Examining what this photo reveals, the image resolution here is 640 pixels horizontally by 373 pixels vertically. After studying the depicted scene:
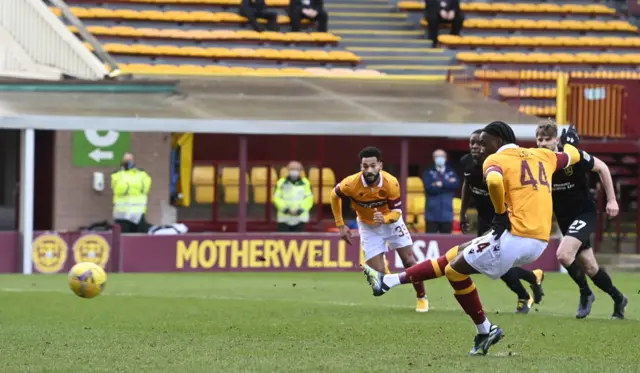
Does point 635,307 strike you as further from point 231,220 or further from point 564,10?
point 564,10

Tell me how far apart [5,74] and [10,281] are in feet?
21.4

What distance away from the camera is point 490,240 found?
32.5ft

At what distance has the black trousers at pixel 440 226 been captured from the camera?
2294 centimetres

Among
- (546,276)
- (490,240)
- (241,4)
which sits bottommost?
(546,276)

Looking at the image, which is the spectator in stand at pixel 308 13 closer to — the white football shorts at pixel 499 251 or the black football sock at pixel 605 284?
the black football sock at pixel 605 284

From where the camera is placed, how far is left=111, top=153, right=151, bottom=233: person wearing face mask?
22078 millimetres

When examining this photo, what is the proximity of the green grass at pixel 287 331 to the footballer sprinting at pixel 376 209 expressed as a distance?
58 centimetres

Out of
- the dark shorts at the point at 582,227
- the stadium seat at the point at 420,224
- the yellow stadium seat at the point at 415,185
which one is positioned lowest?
the stadium seat at the point at 420,224

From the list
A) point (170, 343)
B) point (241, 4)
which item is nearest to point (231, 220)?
point (241, 4)

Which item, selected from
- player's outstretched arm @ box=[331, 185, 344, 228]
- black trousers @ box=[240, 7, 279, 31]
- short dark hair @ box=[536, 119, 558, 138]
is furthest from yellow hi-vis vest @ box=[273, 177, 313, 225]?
short dark hair @ box=[536, 119, 558, 138]

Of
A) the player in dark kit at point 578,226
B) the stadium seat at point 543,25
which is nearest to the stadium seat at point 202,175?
the stadium seat at point 543,25

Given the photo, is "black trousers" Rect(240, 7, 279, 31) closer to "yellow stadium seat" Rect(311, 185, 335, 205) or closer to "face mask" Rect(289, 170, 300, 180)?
"yellow stadium seat" Rect(311, 185, 335, 205)

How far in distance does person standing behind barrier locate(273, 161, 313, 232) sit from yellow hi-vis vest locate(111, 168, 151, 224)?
219 centimetres

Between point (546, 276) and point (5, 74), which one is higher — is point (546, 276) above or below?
below
